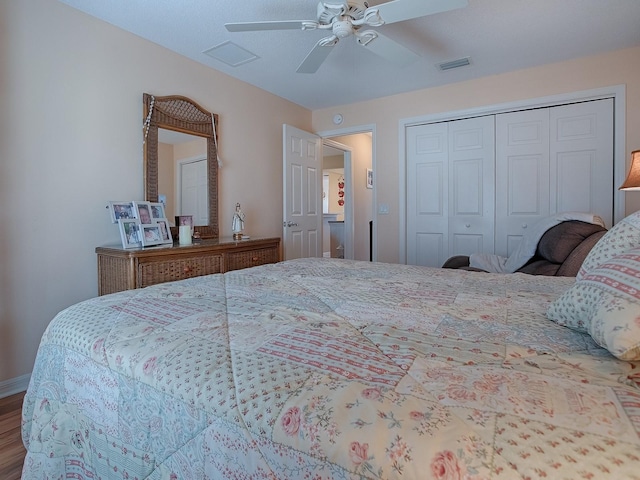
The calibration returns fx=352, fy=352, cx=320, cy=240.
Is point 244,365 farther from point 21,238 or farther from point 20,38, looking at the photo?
point 20,38

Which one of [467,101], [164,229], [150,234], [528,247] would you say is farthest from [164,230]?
[467,101]

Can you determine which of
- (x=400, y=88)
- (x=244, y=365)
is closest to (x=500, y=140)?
(x=400, y=88)

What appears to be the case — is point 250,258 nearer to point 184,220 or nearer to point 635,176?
point 184,220

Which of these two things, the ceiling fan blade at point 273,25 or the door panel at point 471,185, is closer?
the ceiling fan blade at point 273,25

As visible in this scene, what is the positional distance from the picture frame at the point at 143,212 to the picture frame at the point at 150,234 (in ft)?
0.12

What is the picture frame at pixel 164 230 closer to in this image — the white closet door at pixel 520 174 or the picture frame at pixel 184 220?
the picture frame at pixel 184 220

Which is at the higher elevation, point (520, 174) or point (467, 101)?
point (467, 101)

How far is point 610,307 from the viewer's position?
29.1 inches

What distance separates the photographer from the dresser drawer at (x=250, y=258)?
292 cm

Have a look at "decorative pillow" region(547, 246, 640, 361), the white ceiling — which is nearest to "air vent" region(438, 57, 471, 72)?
the white ceiling

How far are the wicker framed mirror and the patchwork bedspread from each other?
1869mm

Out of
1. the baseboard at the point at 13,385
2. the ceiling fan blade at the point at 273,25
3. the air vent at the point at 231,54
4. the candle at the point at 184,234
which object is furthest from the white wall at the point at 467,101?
the baseboard at the point at 13,385

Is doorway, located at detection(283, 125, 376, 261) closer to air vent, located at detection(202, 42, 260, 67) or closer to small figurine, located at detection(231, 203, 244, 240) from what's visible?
small figurine, located at detection(231, 203, 244, 240)

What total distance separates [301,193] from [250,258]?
147 centimetres
